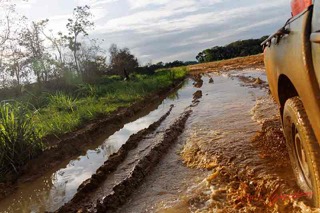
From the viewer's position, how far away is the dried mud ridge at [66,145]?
21.8 ft

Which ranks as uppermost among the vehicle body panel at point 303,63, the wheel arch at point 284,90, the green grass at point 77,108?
the vehicle body panel at point 303,63

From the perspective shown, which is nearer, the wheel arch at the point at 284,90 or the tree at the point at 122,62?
the wheel arch at the point at 284,90

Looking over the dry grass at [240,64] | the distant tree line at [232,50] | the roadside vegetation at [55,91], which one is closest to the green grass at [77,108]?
the roadside vegetation at [55,91]

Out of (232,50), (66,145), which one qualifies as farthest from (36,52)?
(232,50)

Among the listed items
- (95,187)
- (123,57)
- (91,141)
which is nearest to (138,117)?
(91,141)

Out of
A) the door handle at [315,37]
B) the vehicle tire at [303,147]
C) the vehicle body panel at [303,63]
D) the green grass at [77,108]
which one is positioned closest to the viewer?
the door handle at [315,37]

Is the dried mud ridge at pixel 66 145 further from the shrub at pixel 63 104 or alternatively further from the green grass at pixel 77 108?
the shrub at pixel 63 104

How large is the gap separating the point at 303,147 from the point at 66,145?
21.5ft

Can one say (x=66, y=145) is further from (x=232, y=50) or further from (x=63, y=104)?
(x=232, y=50)

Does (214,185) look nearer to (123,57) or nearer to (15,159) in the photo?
(15,159)

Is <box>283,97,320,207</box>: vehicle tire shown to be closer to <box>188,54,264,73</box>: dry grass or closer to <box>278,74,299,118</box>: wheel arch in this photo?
<box>278,74,299,118</box>: wheel arch

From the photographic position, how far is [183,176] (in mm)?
5270

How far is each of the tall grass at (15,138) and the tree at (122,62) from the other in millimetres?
26194

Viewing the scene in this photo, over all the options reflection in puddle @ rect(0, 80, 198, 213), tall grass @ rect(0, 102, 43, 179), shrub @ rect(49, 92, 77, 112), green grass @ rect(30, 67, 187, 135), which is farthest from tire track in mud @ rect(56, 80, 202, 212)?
shrub @ rect(49, 92, 77, 112)
